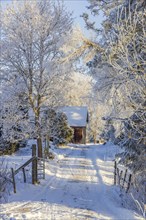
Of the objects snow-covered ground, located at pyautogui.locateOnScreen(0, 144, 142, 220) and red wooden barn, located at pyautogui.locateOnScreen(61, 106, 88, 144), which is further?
red wooden barn, located at pyautogui.locateOnScreen(61, 106, 88, 144)

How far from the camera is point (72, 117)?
162 ft

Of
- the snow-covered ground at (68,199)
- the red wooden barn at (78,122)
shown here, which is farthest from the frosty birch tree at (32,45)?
the red wooden barn at (78,122)

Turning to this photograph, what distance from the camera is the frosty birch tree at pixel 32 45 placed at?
18344 millimetres

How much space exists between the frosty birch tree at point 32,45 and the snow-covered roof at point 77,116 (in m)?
28.8

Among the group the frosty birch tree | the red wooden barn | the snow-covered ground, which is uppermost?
the frosty birch tree

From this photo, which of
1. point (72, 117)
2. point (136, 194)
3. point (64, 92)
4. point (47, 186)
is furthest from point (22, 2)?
point (72, 117)

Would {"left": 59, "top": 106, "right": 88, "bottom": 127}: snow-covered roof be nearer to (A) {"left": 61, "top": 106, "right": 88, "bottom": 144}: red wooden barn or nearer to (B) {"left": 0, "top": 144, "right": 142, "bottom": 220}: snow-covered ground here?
(A) {"left": 61, "top": 106, "right": 88, "bottom": 144}: red wooden barn

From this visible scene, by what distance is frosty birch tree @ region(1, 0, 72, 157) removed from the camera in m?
18.3

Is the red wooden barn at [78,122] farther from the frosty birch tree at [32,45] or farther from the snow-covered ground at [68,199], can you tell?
the snow-covered ground at [68,199]

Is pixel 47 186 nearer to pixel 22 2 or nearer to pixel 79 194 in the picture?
pixel 79 194

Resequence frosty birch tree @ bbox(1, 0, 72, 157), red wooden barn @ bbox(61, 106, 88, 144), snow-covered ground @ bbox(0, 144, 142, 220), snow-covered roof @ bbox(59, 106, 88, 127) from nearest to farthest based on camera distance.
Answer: snow-covered ground @ bbox(0, 144, 142, 220) < frosty birch tree @ bbox(1, 0, 72, 157) < red wooden barn @ bbox(61, 106, 88, 144) < snow-covered roof @ bbox(59, 106, 88, 127)

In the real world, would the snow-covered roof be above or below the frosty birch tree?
below

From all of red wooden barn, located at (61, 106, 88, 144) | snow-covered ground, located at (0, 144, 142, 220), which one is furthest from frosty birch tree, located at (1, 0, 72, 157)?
red wooden barn, located at (61, 106, 88, 144)

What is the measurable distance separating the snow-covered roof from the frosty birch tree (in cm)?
2876
